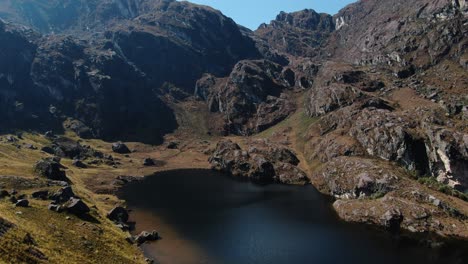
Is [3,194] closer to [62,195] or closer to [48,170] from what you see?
[62,195]

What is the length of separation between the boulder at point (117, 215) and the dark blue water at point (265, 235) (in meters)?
6.65

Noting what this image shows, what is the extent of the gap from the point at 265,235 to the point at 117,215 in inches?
2069

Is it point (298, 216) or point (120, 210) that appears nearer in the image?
point (120, 210)

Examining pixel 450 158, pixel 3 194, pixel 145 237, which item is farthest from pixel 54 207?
pixel 450 158

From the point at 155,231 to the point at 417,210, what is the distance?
96.0 m

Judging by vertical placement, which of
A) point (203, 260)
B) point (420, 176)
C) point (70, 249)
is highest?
point (420, 176)

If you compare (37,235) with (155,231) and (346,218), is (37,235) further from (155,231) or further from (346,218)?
(346,218)

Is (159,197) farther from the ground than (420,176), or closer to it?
closer to it

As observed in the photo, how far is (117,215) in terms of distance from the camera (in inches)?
5733

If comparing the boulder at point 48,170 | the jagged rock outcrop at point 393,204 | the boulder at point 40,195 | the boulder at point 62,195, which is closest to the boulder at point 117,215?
the boulder at point 62,195

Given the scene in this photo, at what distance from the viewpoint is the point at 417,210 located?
15350 centimetres

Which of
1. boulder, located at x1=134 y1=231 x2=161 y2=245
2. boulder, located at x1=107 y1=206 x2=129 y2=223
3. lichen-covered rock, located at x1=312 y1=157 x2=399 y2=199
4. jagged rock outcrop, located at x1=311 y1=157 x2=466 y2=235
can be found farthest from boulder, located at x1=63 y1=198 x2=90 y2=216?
lichen-covered rock, located at x1=312 y1=157 x2=399 y2=199

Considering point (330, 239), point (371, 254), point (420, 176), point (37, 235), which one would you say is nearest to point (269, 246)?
point (330, 239)

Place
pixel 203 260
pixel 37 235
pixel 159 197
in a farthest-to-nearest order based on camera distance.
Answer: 1. pixel 159 197
2. pixel 203 260
3. pixel 37 235
